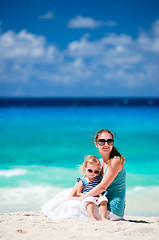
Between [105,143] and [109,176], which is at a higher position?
[105,143]

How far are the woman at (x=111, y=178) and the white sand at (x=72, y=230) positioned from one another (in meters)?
0.24

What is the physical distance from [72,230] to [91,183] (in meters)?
0.69

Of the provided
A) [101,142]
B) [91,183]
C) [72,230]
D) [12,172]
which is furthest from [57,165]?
[72,230]

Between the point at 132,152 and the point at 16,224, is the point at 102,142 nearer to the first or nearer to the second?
the point at 16,224

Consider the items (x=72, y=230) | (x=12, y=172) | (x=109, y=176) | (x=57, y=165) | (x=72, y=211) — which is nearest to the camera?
(x=72, y=230)

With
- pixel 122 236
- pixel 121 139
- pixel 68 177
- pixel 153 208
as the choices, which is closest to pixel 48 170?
pixel 68 177

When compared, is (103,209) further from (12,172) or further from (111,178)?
(12,172)

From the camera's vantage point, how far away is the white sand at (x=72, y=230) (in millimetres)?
3189

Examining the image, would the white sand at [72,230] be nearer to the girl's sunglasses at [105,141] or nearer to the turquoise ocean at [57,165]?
the girl's sunglasses at [105,141]

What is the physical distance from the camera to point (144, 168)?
30.7 feet

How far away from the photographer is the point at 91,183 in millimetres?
3900

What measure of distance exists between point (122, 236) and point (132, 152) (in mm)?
8853

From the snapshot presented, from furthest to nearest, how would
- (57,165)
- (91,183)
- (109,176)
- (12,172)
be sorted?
1. (57,165)
2. (12,172)
3. (91,183)
4. (109,176)

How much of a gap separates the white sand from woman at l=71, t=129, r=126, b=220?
0.24 m
